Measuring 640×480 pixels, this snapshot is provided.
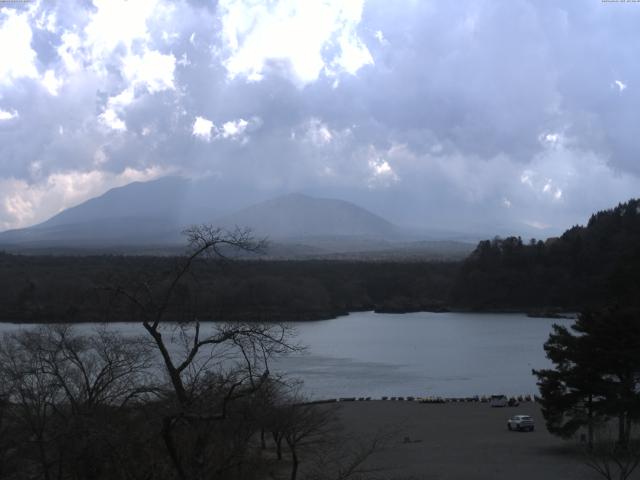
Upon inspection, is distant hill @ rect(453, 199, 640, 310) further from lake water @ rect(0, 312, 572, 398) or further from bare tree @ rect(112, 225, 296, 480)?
bare tree @ rect(112, 225, 296, 480)

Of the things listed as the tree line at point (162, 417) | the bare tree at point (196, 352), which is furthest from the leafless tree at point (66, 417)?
the bare tree at point (196, 352)

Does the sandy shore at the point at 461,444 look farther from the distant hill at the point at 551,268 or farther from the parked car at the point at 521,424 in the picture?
the distant hill at the point at 551,268

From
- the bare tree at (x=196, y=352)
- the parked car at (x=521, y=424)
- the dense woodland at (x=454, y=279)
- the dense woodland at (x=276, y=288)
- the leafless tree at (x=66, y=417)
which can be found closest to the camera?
the bare tree at (x=196, y=352)

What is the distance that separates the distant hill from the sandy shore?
3870 cm

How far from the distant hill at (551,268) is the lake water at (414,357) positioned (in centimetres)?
799

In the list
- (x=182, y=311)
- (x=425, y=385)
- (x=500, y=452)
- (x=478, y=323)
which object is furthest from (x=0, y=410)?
(x=478, y=323)

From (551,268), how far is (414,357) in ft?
97.1

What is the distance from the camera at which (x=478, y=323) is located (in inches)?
1984

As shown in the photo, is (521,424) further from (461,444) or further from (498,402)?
(498,402)

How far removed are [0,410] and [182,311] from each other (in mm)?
2476

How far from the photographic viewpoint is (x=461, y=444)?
586 inches

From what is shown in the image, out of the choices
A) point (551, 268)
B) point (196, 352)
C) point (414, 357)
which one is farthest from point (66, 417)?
point (551, 268)

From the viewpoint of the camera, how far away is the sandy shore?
12016 mm

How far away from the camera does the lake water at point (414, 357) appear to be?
24672mm
